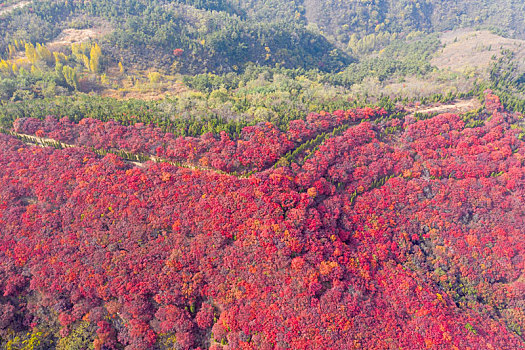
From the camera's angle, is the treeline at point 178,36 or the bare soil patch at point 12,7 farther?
the bare soil patch at point 12,7

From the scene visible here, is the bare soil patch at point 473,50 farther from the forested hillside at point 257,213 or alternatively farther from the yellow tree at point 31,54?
the yellow tree at point 31,54

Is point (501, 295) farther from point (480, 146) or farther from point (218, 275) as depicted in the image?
point (218, 275)

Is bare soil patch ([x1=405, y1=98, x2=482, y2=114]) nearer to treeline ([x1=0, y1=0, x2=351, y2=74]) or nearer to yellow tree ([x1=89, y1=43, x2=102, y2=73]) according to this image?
treeline ([x1=0, y1=0, x2=351, y2=74])

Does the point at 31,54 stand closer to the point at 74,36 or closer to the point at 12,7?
the point at 74,36

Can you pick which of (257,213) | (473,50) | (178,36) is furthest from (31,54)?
(473,50)

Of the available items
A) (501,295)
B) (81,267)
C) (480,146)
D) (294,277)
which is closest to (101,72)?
(81,267)

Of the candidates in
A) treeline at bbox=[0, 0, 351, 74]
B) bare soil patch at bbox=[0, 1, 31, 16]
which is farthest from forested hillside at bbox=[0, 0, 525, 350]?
bare soil patch at bbox=[0, 1, 31, 16]

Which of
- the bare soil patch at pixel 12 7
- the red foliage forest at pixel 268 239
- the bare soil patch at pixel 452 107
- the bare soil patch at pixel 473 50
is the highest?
the bare soil patch at pixel 12 7

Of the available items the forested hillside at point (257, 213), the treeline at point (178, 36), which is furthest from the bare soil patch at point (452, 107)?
the treeline at point (178, 36)
